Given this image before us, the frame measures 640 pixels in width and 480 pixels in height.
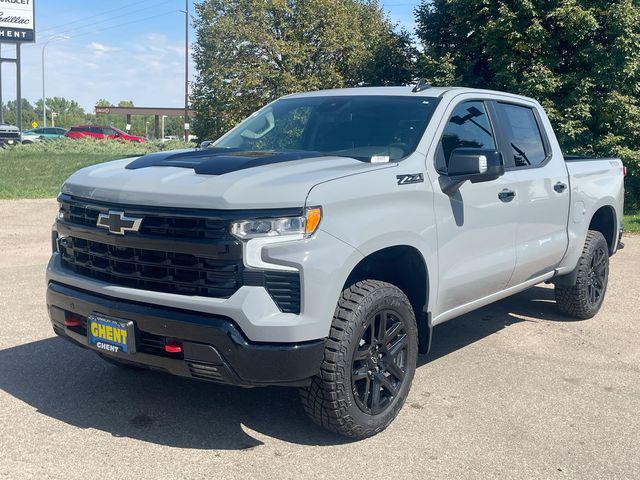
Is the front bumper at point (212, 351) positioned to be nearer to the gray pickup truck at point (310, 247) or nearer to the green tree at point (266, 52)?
the gray pickup truck at point (310, 247)

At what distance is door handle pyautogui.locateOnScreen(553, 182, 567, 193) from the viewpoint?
228 inches

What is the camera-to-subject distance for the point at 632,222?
14688mm

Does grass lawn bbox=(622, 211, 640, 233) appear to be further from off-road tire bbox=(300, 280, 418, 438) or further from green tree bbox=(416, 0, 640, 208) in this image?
off-road tire bbox=(300, 280, 418, 438)

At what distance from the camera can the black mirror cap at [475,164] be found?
439 cm

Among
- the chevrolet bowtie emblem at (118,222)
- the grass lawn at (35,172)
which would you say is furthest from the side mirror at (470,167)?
the grass lawn at (35,172)

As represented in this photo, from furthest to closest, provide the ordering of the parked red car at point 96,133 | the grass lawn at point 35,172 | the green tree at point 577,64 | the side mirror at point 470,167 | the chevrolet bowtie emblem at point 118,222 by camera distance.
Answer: the parked red car at point 96,133, the grass lawn at point 35,172, the green tree at point 577,64, the side mirror at point 470,167, the chevrolet bowtie emblem at point 118,222

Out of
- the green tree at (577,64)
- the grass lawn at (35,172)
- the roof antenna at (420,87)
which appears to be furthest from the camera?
the grass lawn at (35,172)

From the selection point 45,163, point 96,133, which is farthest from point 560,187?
point 96,133

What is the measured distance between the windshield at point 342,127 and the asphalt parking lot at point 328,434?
5.29ft

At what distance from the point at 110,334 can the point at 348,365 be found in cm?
125

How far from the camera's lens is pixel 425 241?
429 centimetres

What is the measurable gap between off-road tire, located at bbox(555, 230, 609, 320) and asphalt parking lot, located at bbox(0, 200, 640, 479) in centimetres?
46

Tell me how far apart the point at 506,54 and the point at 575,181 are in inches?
499

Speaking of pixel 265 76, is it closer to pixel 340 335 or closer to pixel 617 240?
pixel 617 240
